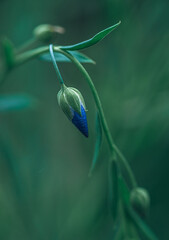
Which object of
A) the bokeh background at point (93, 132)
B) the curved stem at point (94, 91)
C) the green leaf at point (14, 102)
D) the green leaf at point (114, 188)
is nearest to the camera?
the curved stem at point (94, 91)

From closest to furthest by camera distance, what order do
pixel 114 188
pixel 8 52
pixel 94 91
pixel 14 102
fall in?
1. pixel 94 91
2. pixel 114 188
3. pixel 8 52
4. pixel 14 102

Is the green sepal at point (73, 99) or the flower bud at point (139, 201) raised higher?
the green sepal at point (73, 99)

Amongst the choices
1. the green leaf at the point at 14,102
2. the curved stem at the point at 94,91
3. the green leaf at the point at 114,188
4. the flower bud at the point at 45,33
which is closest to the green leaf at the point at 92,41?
the curved stem at the point at 94,91

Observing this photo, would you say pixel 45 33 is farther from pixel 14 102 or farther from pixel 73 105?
pixel 73 105

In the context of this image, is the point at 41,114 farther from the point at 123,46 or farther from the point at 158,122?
the point at 158,122

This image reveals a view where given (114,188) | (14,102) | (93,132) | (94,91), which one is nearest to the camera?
(94,91)

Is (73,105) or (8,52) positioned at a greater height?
(8,52)

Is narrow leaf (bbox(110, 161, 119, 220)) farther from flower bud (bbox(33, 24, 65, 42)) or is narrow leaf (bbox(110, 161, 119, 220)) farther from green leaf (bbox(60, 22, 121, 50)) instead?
flower bud (bbox(33, 24, 65, 42))

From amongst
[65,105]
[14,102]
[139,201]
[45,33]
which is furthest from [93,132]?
[65,105]

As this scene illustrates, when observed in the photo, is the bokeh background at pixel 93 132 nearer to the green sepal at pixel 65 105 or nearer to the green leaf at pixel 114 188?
the green leaf at pixel 114 188
